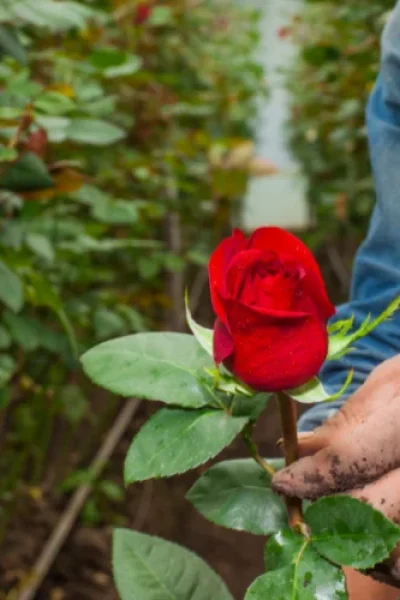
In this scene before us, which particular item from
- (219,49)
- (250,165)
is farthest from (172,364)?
(219,49)

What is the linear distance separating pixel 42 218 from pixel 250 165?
5.08 feet

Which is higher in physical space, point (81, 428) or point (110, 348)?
point (110, 348)

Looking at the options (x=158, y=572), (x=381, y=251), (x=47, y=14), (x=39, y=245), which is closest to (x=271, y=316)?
(x=158, y=572)

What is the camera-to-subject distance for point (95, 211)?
1.46 meters

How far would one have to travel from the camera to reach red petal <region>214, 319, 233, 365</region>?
1.30 ft

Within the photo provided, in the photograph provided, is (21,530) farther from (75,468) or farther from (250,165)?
(250,165)

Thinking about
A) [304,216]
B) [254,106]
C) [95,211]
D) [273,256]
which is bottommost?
[304,216]

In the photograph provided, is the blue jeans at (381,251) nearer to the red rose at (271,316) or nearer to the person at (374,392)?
the person at (374,392)

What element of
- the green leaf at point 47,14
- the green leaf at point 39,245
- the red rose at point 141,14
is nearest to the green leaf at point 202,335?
the green leaf at point 47,14

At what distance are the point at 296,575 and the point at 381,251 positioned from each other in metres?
0.43

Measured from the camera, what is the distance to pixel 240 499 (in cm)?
47

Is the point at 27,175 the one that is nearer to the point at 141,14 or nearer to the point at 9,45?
the point at 9,45

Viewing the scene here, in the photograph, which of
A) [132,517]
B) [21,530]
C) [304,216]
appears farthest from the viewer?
[304,216]

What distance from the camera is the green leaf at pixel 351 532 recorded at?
1.29 ft
